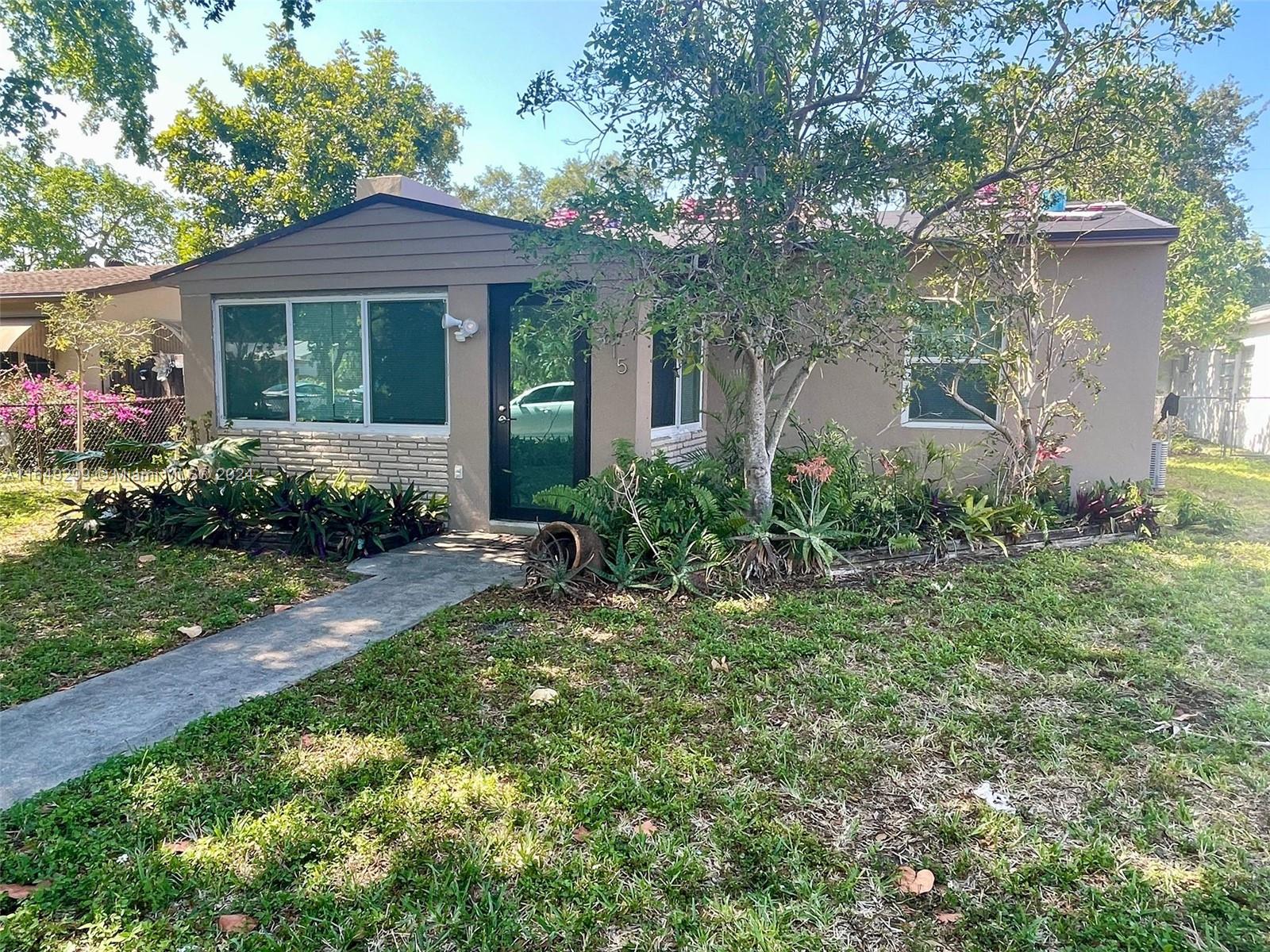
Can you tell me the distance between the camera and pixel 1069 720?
3.55m

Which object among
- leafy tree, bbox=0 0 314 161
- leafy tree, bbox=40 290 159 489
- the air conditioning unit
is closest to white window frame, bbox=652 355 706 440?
the air conditioning unit

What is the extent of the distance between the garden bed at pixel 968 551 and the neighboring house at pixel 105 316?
14462 mm

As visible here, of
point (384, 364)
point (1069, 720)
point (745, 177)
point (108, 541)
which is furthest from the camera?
point (384, 364)

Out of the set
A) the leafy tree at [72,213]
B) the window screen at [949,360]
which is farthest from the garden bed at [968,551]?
the leafy tree at [72,213]

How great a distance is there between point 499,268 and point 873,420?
4.55 metres

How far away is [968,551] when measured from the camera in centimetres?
659

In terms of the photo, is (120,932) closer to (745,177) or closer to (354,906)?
(354,906)

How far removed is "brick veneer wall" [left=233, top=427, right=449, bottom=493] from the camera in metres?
7.82

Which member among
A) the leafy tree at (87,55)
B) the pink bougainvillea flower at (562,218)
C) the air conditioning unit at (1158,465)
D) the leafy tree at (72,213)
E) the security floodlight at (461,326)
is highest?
the leafy tree at (72,213)

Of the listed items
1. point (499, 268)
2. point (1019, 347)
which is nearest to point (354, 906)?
point (499, 268)

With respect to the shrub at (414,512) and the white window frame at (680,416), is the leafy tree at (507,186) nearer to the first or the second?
the white window frame at (680,416)

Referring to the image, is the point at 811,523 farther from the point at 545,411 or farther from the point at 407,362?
the point at 407,362

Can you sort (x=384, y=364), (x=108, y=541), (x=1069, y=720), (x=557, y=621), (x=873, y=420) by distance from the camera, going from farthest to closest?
1. (x=873, y=420)
2. (x=384, y=364)
3. (x=108, y=541)
4. (x=557, y=621)
5. (x=1069, y=720)

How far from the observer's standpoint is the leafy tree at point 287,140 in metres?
21.4
